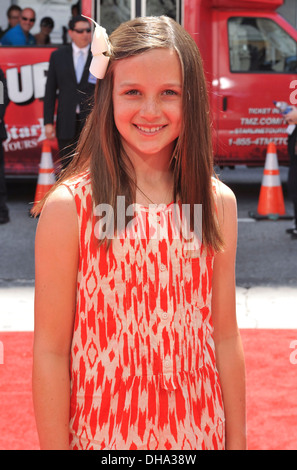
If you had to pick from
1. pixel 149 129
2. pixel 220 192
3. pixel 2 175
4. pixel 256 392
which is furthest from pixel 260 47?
pixel 149 129

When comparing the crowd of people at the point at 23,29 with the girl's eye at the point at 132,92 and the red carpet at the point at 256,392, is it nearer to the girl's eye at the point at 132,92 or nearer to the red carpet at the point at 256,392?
the red carpet at the point at 256,392

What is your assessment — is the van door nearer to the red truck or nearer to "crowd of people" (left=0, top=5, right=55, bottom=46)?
the red truck

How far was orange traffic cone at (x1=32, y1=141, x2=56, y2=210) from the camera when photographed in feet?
31.2

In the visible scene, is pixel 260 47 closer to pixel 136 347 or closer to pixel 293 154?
pixel 293 154

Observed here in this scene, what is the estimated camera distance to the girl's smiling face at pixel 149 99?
166 centimetres

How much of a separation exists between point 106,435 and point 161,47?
0.76 metres

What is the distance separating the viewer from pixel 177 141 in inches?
68.9

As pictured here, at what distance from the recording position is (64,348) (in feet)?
5.51

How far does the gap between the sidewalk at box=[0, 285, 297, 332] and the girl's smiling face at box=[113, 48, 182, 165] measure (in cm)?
362

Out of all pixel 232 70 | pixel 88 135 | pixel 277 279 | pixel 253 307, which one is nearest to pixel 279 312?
pixel 253 307

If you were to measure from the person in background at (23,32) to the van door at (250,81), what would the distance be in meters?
2.26

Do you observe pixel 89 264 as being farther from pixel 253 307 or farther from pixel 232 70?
pixel 232 70

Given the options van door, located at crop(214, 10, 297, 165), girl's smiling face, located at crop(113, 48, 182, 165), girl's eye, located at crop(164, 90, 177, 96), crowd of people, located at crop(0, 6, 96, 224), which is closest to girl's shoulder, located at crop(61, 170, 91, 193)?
girl's smiling face, located at crop(113, 48, 182, 165)

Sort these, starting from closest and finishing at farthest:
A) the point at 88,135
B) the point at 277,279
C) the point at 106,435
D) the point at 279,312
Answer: the point at 106,435
the point at 88,135
the point at 279,312
the point at 277,279
